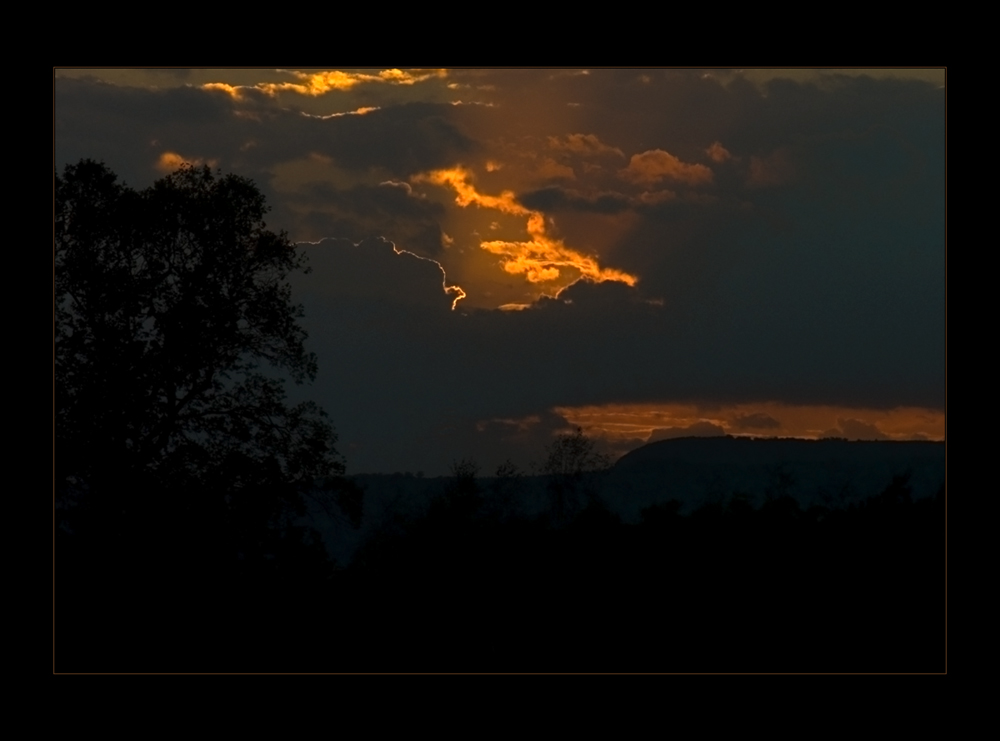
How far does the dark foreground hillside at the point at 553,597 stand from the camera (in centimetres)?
991

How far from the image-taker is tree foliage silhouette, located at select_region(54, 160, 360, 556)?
10.8 metres

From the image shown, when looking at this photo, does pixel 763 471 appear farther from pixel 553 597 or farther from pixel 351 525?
pixel 351 525

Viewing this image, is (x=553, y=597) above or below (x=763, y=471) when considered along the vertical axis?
below

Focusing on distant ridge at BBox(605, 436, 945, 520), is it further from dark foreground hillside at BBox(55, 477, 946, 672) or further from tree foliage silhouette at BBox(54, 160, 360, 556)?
tree foliage silhouette at BBox(54, 160, 360, 556)

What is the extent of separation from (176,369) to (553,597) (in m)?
4.06

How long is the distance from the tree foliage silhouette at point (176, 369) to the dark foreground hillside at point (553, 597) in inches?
20.7

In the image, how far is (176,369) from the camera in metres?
10.9

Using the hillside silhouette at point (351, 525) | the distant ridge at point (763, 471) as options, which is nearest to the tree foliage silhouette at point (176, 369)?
the hillside silhouette at point (351, 525)

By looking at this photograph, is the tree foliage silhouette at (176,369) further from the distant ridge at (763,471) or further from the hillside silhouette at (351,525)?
the distant ridge at (763,471)

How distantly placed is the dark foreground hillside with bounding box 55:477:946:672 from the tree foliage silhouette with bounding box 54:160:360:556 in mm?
526

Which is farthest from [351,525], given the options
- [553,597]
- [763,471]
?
[763,471]

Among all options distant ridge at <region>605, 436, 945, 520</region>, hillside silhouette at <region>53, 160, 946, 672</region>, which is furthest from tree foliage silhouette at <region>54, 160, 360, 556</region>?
distant ridge at <region>605, 436, 945, 520</region>
